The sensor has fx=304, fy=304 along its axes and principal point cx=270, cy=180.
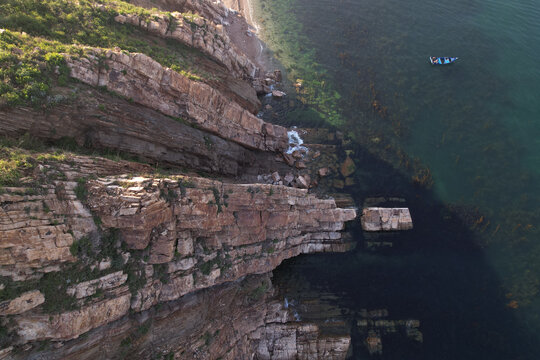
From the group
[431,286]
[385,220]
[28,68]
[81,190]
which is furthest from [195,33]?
[431,286]

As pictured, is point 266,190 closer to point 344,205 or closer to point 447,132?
point 344,205

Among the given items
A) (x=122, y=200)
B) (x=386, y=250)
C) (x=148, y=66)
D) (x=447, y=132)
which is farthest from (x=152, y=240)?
(x=447, y=132)

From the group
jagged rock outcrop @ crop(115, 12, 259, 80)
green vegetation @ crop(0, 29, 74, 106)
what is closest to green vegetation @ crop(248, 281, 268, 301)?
green vegetation @ crop(0, 29, 74, 106)

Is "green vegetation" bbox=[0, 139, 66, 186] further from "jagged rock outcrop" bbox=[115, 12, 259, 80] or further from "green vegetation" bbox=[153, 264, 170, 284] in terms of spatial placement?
"jagged rock outcrop" bbox=[115, 12, 259, 80]

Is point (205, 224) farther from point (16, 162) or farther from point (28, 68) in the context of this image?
point (28, 68)

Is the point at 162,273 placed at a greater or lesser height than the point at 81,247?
lesser

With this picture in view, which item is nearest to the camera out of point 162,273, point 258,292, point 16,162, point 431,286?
point 16,162

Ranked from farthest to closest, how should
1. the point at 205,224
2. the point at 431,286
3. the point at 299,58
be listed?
the point at 299,58 → the point at 431,286 → the point at 205,224

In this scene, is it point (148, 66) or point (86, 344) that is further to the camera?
point (148, 66)
